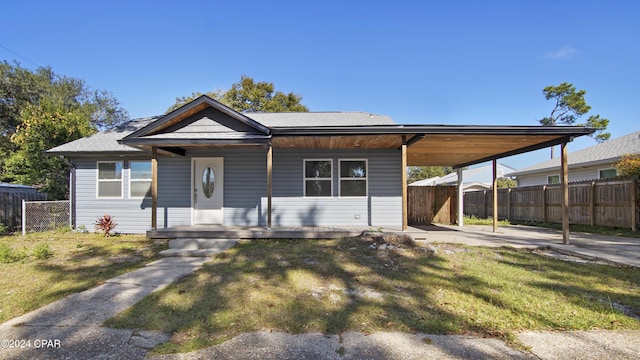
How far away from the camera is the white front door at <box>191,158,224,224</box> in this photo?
9688 millimetres

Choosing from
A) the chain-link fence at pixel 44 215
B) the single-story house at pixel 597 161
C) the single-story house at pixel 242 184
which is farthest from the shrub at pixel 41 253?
the single-story house at pixel 597 161

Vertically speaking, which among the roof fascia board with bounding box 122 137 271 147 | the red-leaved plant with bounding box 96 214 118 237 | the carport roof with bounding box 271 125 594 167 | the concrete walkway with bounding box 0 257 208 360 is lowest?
the concrete walkway with bounding box 0 257 208 360

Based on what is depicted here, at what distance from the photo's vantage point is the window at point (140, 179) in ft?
32.4

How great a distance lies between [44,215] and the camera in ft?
32.7

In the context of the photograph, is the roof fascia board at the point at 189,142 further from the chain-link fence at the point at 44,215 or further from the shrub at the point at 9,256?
the chain-link fence at the point at 44,215

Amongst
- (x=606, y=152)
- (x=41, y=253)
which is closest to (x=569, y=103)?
(x=606, y=152)

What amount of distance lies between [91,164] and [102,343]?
907 cm

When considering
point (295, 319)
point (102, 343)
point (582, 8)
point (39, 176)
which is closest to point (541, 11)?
point (582, 8)

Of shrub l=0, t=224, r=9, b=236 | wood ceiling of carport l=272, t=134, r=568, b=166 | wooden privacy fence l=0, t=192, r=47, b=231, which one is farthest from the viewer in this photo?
wooden privacy fence l=0, t=192, r=47, b=231

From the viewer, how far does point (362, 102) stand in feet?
76.1

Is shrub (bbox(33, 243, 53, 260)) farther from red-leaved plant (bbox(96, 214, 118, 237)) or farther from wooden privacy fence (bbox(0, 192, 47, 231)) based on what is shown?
wooden privacy fence (bbox(0, 192, 47, 231))

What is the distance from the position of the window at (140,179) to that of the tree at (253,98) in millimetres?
15827

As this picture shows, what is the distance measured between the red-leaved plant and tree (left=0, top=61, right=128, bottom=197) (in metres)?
5.17

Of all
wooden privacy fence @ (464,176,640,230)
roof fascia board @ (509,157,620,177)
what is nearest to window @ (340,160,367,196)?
wooden privacy fence @ (464,176,640,230)
